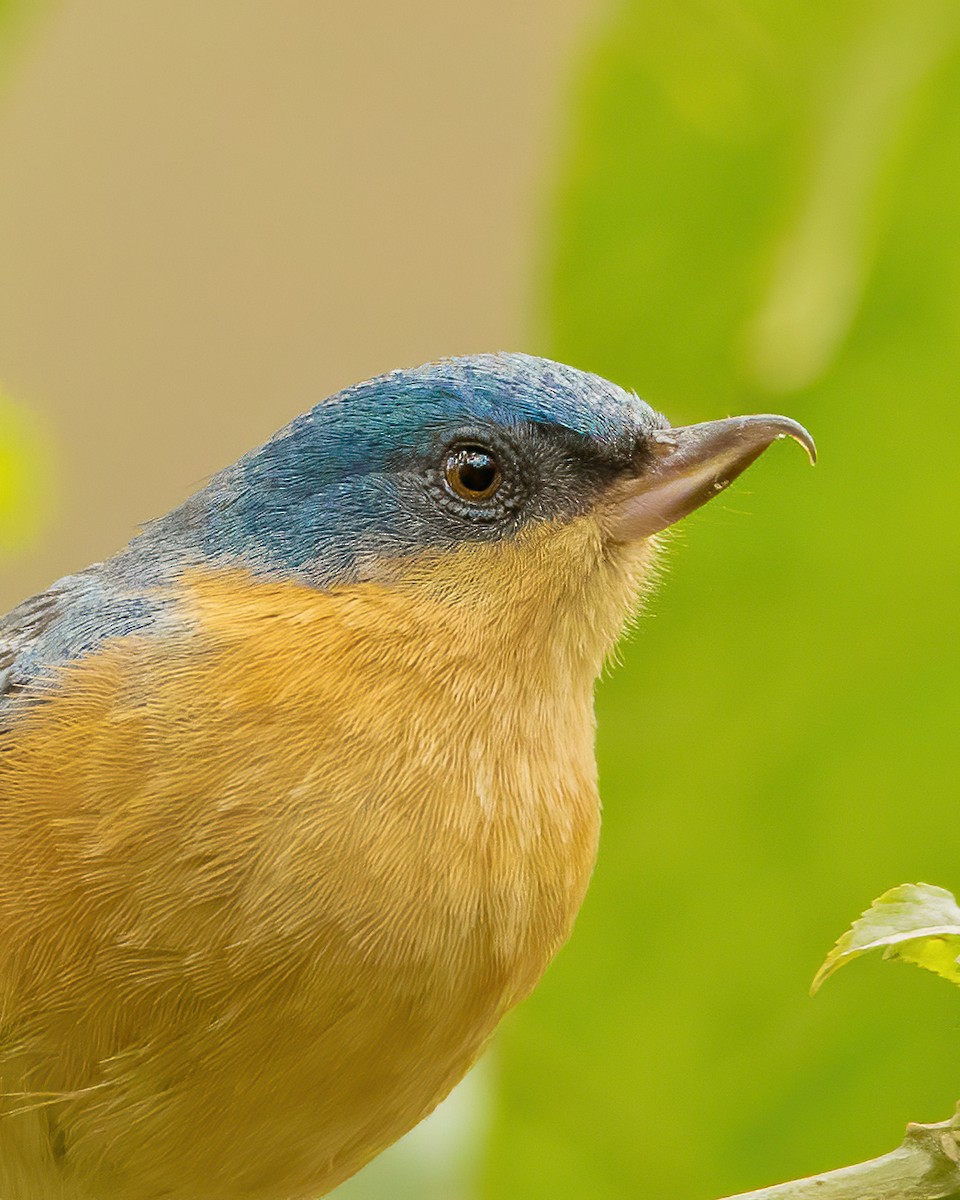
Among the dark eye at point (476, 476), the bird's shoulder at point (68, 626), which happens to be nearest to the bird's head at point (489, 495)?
the dark eye at point (476, 476)

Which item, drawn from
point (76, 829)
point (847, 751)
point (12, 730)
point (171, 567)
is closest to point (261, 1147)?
point (76, 829)

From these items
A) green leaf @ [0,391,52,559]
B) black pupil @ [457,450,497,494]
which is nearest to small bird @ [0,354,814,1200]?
black pupil @ [457,450,497,494]

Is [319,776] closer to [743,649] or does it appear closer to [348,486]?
[348,486]

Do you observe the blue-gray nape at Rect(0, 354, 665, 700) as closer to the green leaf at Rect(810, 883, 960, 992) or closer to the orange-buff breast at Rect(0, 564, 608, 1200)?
the orange-buff breast at Rect(0, 564, 608, 1200)

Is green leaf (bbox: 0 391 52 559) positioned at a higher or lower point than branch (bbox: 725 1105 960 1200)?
higher

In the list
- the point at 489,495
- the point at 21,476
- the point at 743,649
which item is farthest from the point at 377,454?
the point at 743,649

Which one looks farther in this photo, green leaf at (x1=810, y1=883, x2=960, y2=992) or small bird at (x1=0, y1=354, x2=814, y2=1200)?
small bird at (x1=0, y1=354, x2=814, y2=1200)

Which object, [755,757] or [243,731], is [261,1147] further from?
[755,757]

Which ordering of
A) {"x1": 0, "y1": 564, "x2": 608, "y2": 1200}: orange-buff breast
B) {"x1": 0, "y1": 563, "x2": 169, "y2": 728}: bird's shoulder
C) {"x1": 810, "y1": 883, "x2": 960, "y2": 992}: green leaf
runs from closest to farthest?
{"x1": 810, "y1": 883, "x2": 960, "y2": 992}: green leaf
{"x1": 0, "y1": 564, "x2": 608, "y2": 1200}: orange-buff breast
{"x1": 0, "y1": 563, "x2": 169, "y2": 728}: bird's shoulder
